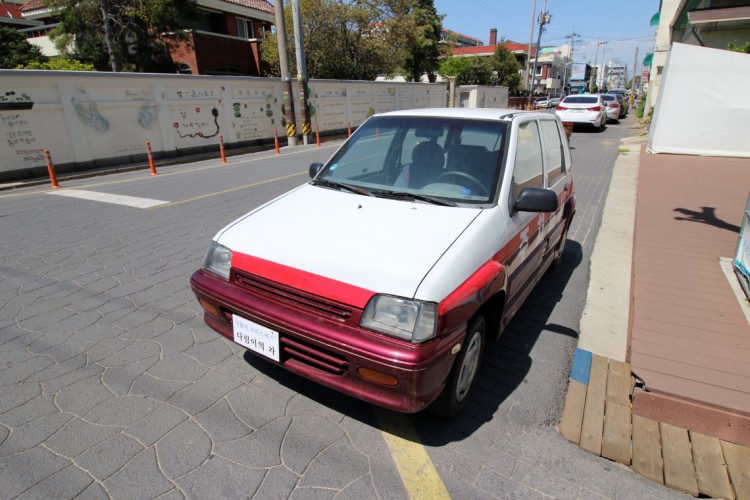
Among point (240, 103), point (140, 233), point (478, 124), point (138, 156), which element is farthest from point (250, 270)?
point (240, 103)

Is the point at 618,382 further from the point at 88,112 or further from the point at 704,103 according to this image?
the point at 88,112

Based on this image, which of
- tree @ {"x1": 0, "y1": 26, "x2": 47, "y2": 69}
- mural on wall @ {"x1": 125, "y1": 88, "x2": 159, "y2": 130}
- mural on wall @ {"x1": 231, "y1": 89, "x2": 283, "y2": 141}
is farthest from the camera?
tree @ {"x1": 0, "y1": 26, "x2": 47, "y2": 69}

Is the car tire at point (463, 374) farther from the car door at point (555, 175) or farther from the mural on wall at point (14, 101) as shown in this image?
the mural on wall at point (14, 101)

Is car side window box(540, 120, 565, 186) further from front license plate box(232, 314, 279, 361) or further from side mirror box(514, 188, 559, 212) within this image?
front license plate box(232, 314, 279, 361)

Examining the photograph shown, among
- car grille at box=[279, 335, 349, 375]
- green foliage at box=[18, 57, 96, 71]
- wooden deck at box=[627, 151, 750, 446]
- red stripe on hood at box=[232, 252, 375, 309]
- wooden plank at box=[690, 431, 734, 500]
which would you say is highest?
green foliage at box=[18, 57, 96, 71]

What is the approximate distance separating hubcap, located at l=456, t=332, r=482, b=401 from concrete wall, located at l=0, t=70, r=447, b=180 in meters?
13.1

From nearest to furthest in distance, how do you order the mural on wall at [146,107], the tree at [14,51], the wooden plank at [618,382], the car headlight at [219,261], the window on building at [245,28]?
the car headlight at [219,261] < the wooden plank at [618,382] < the mural on wall at [146,107] < the tree at [14,51] < the window on building at [245,28]

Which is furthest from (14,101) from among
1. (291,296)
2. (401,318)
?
(401,318)

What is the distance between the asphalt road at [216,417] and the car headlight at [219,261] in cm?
65

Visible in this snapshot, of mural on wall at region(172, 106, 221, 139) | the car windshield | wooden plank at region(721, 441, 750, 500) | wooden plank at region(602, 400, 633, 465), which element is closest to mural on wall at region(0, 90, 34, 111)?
mural on wall at region(172, 106, 221, 139)

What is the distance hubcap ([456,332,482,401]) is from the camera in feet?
8.52

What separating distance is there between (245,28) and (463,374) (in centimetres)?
3375

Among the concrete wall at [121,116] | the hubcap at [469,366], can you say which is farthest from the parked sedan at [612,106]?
the hubcap at [469,366]

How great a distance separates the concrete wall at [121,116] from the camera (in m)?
11.2
